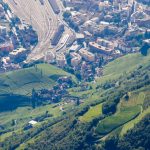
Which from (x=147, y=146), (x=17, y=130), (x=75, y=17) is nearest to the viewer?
(x=147, y=146)

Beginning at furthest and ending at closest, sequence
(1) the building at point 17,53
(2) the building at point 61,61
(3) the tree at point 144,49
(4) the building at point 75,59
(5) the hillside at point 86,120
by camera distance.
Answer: (1) the building at point 17,53 < (4) the building at point 75,59 < (2) the building at point 61,61 < (3) the tree at point 144,49 < (5) the hillside at point 86,120

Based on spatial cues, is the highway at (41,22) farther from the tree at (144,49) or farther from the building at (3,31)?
the tree at (144,49)

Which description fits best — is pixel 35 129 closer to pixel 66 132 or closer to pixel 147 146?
pixel 66 132

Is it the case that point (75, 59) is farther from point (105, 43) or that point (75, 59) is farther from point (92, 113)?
point (92, 113)

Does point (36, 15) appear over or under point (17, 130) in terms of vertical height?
over

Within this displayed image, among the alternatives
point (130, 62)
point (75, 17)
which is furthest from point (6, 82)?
point (75, 17)

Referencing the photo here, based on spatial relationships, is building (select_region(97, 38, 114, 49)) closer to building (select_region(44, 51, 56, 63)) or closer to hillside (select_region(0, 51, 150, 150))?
building (select_region(44, 51, 56, 63))

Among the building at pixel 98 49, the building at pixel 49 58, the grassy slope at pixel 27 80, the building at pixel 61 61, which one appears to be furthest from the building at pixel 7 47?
the building at pixel 98 49
